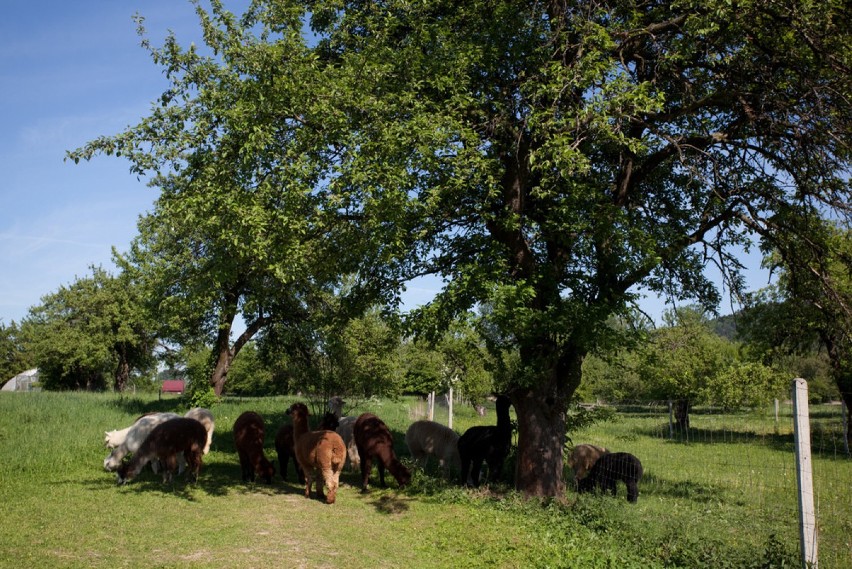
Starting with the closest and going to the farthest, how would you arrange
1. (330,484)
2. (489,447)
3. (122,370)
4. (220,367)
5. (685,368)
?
1. (330,484)
2. (489,447)
3. (220,367)
4. (685,368)
5. (122,370)

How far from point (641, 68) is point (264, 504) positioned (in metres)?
10.3

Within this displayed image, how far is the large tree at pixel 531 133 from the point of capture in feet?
32.7

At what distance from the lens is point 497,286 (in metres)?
10.2

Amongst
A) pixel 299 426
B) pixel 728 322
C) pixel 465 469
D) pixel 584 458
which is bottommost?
pixel 465 469

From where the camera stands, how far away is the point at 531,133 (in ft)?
37.1

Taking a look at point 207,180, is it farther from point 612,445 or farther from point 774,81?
point 612,445

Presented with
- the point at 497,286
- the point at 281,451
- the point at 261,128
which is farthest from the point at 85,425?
the point at 497,286

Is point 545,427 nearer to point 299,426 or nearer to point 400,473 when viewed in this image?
→ point 400,473

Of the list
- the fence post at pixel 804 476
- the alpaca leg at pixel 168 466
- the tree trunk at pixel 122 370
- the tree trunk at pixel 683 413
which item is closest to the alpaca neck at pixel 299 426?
the alpaca leg at pixel 168 466

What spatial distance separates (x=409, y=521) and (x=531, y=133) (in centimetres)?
693

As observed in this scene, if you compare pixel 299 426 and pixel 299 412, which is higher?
pixel 299 412

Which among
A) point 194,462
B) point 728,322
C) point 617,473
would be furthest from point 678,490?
point 194,462

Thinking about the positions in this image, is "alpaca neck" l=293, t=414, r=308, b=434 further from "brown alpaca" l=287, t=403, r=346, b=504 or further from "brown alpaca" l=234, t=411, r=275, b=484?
"brown alpaca" l=234, t=411, r=275, b=484

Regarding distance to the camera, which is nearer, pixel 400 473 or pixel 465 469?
pixel 400 473
